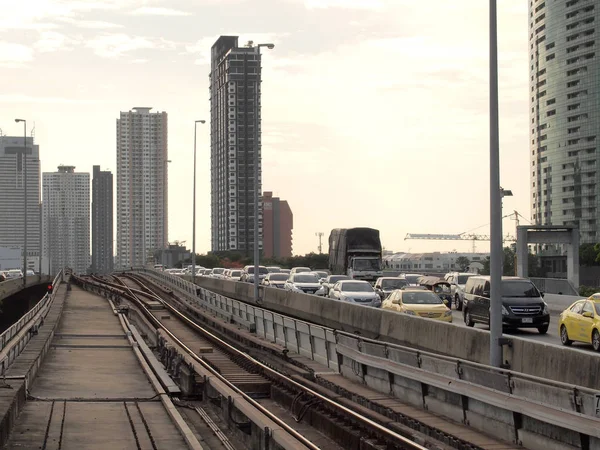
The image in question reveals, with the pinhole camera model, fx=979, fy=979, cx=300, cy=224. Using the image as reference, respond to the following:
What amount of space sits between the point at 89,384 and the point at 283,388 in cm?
490

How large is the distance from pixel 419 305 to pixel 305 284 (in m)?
18.9

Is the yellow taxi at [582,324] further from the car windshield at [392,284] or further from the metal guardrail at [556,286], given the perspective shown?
the metal guardrail at [556,286]

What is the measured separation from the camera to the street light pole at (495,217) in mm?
17656

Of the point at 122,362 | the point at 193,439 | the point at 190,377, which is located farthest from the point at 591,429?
the point at 122,362

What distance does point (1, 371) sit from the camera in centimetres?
1955

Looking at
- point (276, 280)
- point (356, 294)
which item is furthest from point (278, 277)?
point (356, 294)

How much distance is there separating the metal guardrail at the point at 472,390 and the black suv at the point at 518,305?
8.37 metres

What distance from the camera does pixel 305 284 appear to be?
5197 centimetres

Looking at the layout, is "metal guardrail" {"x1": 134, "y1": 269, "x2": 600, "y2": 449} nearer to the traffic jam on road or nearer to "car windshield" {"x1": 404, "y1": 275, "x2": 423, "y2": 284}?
the traffic jam on road

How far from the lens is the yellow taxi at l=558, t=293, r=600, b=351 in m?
25.8

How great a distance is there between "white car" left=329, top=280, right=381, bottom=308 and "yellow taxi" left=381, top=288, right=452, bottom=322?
6.07 meters

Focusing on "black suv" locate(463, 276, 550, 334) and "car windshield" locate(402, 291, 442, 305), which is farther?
"car windshield" locate(402, 291, 442, 305)

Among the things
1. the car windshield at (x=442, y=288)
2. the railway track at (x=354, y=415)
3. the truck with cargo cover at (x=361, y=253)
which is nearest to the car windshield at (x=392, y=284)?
the car windshield at (x=442, y=288)

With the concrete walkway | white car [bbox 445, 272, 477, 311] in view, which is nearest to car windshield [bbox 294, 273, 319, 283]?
white car [bbox 445, 272, 477, 311]
